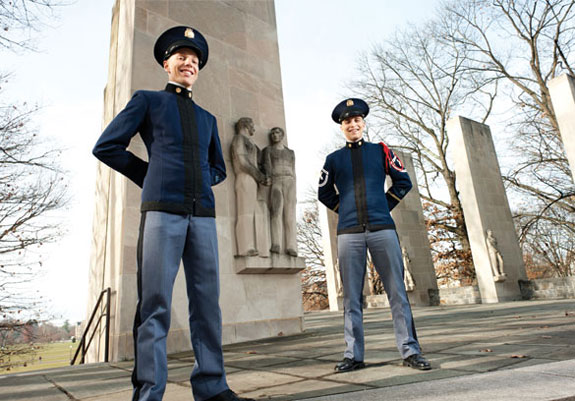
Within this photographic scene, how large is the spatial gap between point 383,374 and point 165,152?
1917 millimetres

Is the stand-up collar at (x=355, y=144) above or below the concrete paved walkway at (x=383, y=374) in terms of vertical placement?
above

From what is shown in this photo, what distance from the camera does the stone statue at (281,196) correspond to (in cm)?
634

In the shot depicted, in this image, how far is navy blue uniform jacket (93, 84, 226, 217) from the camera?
2150 mm

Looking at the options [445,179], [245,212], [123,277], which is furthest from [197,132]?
[445,179]

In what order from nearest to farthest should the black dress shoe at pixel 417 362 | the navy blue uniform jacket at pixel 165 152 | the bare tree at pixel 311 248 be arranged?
1. the navy blue uniform jacket at pixel 165 152
2. the black dress shoe at pixel 417 362
3. the bare tree at pixel 311 248

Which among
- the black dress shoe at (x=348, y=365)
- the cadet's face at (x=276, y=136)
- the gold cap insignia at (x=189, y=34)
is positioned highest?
the cadet's face at (x=276, y=136)

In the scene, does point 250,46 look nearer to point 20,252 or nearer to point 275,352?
point 275,352

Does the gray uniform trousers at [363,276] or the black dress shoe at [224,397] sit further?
the gray uniform trousers at [363,276]

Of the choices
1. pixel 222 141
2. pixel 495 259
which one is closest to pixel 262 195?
pixel 222 141

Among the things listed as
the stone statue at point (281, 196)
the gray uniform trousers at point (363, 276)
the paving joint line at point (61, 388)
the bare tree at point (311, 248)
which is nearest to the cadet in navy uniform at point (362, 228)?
the gray uniform trousers at point (363, 276)

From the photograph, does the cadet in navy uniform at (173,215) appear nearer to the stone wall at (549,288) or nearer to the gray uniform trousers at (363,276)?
the gray uniform trousers at (363,276)

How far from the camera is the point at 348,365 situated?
283cm

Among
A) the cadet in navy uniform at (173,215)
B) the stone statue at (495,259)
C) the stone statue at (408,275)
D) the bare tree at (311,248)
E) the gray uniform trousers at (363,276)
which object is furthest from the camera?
the bare tree at (311,248)

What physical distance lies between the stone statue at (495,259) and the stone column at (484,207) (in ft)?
0.34
